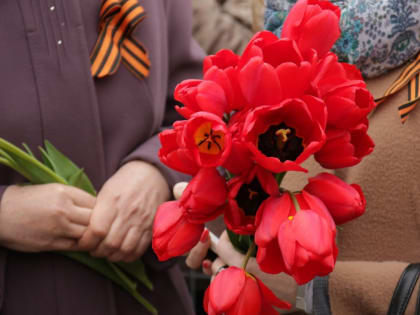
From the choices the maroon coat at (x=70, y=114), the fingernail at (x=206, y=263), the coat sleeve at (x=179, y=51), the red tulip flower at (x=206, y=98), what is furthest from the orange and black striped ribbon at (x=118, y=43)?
the red tulip flower at (x=206, y=98)

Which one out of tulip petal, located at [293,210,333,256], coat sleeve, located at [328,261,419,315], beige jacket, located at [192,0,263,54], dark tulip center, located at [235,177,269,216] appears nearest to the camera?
tulip petal, located at [293,210,333,256]

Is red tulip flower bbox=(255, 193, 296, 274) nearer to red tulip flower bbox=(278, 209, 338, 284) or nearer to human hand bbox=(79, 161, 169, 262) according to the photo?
red tulip flower bbox=(278, 209, 338, 284)

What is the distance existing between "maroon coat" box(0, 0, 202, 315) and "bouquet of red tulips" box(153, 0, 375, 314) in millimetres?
438

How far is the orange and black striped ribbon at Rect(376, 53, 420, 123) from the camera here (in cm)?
77

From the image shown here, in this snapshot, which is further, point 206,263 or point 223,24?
point 223,24

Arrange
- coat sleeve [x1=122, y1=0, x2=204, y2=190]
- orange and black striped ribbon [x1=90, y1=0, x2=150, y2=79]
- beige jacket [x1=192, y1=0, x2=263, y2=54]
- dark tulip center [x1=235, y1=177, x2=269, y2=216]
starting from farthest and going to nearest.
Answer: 1. beige jacket [x1=192, y1=0, x2=263, y2=54]
2. coat sleeve [x1=122, y1=0, x2=204, y2=190]
3. orange and black striped ribbon [x1=90, y1=0, x2=150, y2=79]
4. dark tulip center [x1=235, y1=177, x2=269, y2=216]

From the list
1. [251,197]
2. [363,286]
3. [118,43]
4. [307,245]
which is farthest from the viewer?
[118,43]

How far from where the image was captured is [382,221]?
83 centimetres

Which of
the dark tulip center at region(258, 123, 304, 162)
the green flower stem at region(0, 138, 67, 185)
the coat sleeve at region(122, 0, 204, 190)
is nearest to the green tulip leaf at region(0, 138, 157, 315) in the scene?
the green flower stem at region(0, 138, 67, 185)

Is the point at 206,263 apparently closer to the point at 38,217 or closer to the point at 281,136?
the point at 38,217

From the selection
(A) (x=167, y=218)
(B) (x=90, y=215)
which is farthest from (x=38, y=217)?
(A) (x=167, y=218)

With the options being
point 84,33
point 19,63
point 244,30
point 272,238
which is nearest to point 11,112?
point 19,63

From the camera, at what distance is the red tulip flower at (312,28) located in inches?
21.4

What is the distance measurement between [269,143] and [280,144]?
0.4 inches
